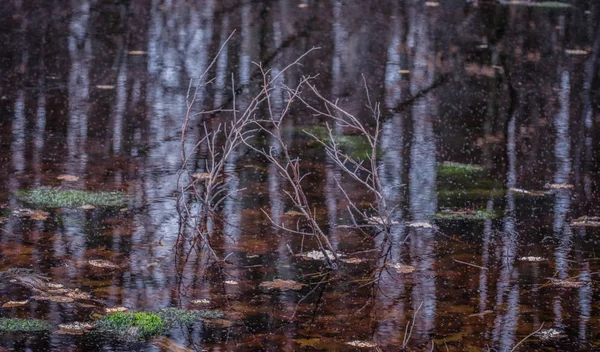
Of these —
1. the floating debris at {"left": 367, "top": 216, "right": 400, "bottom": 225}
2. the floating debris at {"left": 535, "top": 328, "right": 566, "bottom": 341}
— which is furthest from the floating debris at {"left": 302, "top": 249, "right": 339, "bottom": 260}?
the floating debris at {"left": 535, "top": 328, "right": 566, "bottom": 341}

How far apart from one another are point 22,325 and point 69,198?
1.91 meters

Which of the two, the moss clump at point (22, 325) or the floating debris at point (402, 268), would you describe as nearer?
the moss clump at point (22, 325)

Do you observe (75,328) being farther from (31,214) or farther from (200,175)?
(200,175)

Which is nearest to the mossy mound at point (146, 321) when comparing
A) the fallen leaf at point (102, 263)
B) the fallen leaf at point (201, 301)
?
the fallen leaf at point (201, 301)

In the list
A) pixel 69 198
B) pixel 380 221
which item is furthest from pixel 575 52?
pixel 69 198

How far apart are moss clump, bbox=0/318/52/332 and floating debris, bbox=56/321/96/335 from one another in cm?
6

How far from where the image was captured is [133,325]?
4562 mm

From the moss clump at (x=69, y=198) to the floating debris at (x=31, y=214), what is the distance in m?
0.13

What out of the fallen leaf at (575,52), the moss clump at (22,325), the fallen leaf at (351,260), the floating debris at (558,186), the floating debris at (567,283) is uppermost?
the fallen leaf at (575,52)

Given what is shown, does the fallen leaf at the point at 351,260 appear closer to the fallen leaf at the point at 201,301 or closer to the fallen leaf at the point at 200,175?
the fallen leaf at the point at 201,301

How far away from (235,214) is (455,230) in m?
1.34

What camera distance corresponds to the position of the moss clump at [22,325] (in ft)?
14.7

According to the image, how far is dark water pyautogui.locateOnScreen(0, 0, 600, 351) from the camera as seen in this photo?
4.87m

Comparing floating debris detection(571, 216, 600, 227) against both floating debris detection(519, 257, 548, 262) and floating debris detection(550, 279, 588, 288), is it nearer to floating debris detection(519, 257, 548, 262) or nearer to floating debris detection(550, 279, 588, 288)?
floating debris detection(519, 257, 548, 262)
